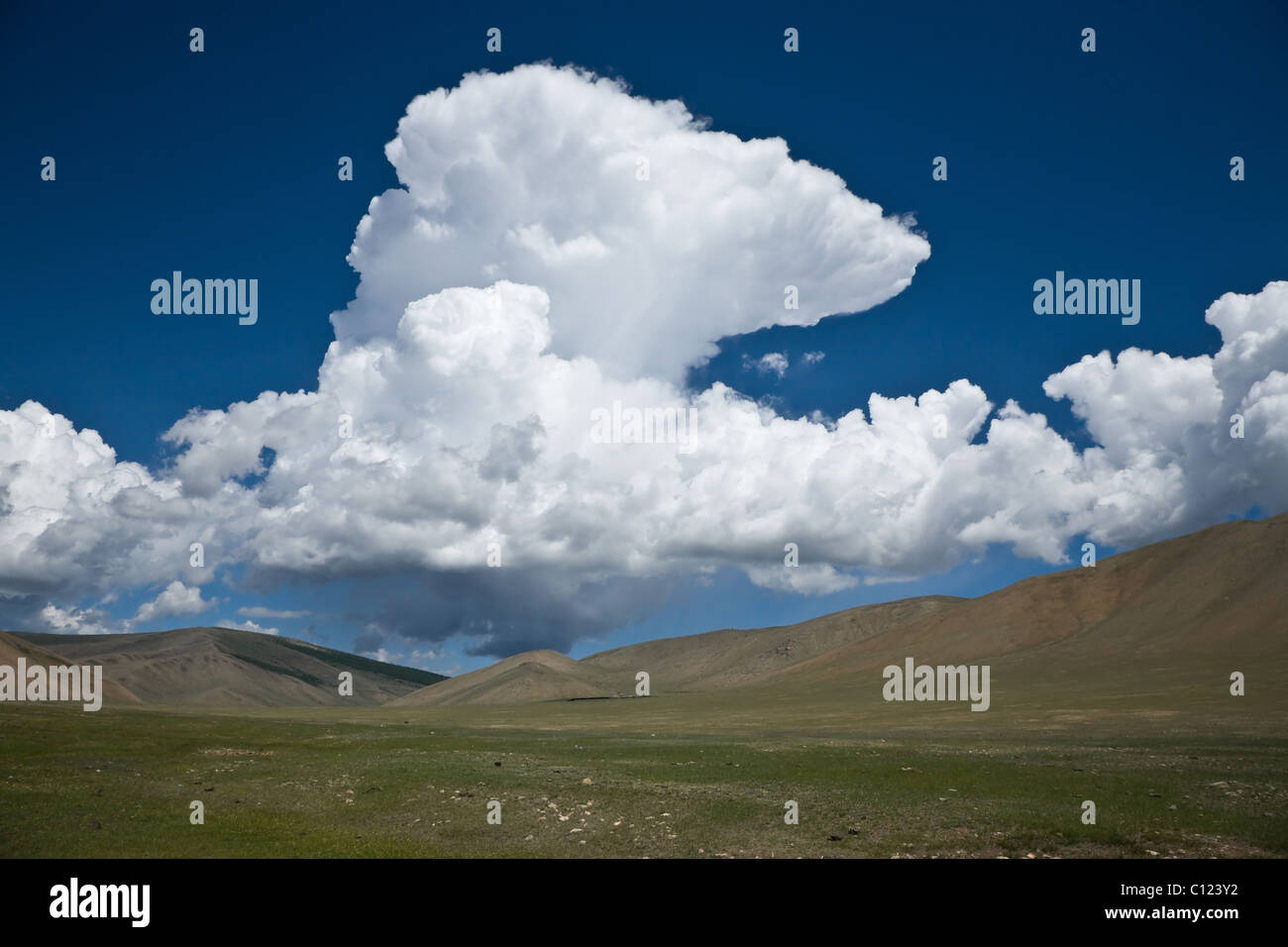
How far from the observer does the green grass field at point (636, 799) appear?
22.8 metres

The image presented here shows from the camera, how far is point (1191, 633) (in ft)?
545

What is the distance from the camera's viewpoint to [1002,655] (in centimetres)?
19350

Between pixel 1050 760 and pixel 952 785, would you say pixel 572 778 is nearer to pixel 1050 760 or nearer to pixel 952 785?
pixel 952 785

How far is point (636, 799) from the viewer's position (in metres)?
30.1

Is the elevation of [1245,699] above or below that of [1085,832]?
below

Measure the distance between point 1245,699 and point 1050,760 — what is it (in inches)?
2969

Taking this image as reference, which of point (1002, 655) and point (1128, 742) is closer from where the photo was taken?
point (1128, 742)

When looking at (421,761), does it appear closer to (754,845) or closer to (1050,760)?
(754,845)

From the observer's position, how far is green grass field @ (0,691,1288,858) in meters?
22.8
